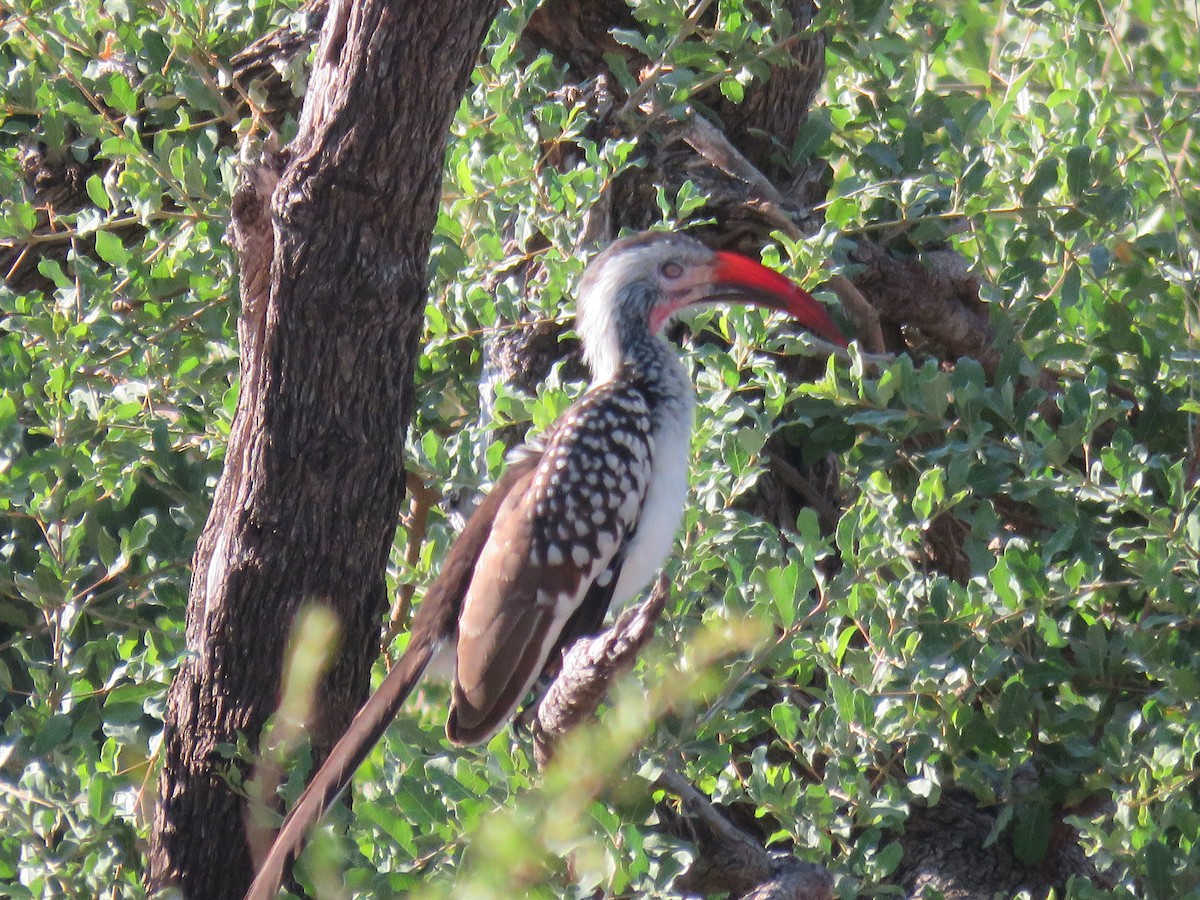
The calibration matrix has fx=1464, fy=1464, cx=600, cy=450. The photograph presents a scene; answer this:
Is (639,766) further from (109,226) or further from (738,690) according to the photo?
(109,226)

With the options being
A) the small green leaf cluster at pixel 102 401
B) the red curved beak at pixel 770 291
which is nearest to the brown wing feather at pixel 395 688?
the small green leaf cluster at pixel 102 401

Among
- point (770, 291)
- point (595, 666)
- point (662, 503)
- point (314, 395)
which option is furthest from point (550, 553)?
point (595, 666)

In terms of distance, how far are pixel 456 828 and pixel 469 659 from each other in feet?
2.02

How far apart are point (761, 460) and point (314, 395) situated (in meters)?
1.00

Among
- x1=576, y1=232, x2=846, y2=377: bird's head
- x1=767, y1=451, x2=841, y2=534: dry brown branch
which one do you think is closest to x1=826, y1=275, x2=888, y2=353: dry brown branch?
x1=576, y1=232, x2=846, y2=377: bird's head

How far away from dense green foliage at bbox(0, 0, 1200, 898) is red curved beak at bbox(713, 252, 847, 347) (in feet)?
0.31

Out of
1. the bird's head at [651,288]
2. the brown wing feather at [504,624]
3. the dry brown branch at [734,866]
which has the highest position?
the bird's head at [651,288]

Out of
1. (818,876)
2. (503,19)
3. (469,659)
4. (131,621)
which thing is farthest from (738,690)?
(503,19)

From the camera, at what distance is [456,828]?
2225 millimetres

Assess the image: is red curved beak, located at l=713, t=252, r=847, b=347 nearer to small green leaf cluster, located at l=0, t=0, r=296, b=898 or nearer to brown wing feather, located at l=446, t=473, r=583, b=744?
brown wing feather, located at l=446, t=473, r=583, b=744

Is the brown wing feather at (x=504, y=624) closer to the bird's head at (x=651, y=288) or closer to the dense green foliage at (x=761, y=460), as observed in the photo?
the dense green foliage at (x=761, y=460)

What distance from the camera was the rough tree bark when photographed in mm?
2439

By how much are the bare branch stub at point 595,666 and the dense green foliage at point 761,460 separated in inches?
3.8

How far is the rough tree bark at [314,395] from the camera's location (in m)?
2.44
